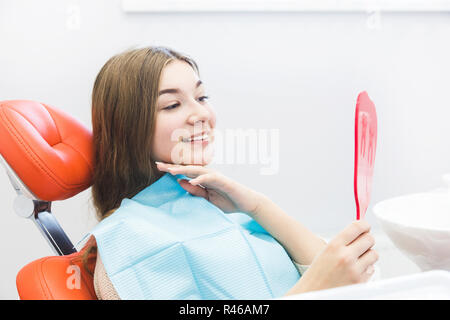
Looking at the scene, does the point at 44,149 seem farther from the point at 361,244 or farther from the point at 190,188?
the point at 361,244

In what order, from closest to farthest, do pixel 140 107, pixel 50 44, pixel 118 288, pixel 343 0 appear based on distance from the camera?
1. pixel 118 288
2. pixel 140 107
3. pixel 50 44
4. pixel 343 0

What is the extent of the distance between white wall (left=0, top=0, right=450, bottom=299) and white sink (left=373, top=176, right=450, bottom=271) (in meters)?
0.38

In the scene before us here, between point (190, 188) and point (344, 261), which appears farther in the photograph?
point (190, 188)

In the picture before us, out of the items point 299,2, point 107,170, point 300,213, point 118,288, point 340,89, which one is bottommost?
point 300,213

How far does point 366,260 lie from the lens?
630mm

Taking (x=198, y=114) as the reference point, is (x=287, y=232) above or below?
below

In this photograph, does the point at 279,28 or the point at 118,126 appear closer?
the point at 118,126

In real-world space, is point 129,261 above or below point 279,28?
below

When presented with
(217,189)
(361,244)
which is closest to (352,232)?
(361,244)

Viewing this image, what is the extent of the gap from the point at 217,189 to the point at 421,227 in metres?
0.37

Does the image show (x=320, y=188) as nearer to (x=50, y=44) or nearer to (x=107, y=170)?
(x=107, y=170)

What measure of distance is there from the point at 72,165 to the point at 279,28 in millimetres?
730

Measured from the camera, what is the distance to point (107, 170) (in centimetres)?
85

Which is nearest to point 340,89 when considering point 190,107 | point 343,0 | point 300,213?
point 343,0
